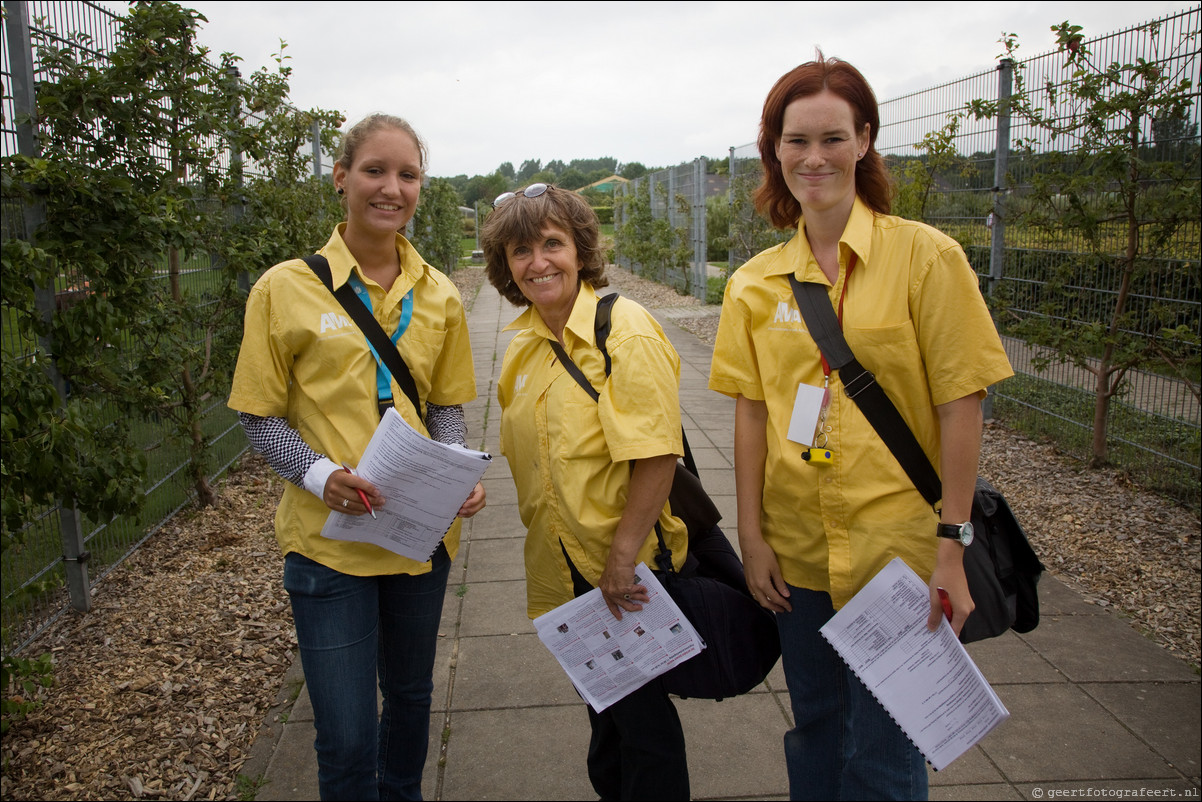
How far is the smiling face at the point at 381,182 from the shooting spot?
2221 mm

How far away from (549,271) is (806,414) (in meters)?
0.74

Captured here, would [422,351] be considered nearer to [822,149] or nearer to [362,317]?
[362,317]

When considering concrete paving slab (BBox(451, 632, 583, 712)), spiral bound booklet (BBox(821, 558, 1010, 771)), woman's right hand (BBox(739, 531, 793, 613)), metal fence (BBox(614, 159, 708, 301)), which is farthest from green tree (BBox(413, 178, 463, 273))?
spiral bound booklet (BBox(821, 558, 1010, 771))

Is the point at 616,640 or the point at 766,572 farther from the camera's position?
the point at 616,640

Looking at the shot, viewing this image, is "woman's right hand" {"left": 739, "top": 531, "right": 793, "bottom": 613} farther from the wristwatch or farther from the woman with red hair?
the wristwatch

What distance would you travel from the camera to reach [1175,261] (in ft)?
17.5

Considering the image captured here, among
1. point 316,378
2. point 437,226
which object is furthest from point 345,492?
point 437,226

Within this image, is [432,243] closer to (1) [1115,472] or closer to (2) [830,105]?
(1) [1115,472]

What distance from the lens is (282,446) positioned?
2152 millimetres

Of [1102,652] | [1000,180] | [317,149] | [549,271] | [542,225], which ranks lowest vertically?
[1102,652]

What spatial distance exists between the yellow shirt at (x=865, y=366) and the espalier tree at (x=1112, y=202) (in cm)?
377

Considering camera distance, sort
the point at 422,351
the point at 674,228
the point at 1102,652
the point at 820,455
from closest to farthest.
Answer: the point at 820,455 → the point at 422,351 → the point at 1102,652 → the point at 674,228

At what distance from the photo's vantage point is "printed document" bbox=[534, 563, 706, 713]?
2.23 meters

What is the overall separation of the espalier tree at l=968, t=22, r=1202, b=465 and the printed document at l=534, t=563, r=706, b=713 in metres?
4.03
